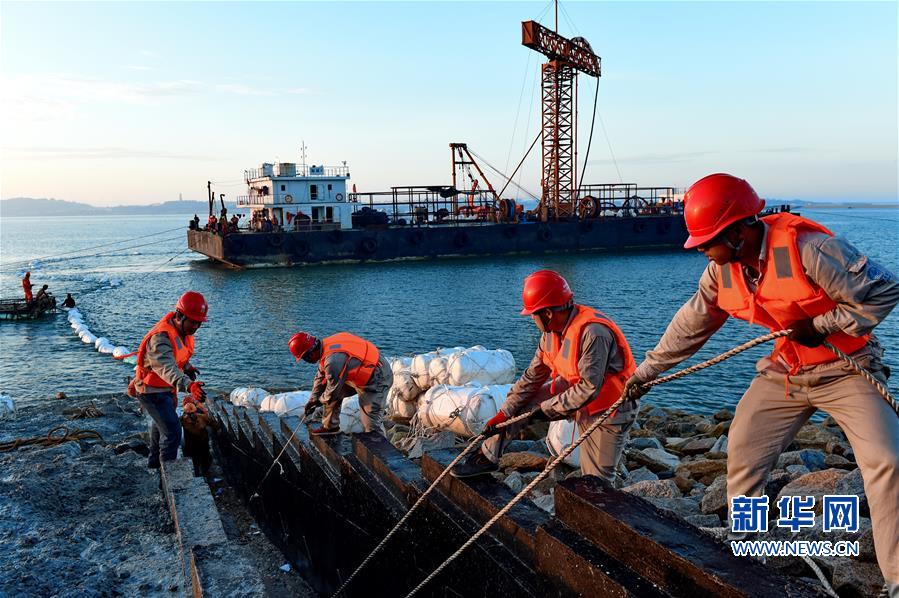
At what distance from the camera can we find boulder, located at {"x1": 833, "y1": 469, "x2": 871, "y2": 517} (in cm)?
461

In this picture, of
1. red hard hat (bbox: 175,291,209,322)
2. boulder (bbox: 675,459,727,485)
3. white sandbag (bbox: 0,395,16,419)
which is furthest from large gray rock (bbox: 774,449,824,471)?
white sandbag (bbox: 0,395,16,419)

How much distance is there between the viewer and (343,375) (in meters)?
6.42

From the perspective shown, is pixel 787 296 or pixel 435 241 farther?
pixel 435 241

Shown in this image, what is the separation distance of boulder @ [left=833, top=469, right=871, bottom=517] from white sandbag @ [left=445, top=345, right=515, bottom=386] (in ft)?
22.0

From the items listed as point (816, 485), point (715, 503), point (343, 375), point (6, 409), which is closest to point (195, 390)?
point (343, 375)

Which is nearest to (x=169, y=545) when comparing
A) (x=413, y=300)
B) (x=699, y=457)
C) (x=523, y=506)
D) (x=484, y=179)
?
(x=523, y=506)

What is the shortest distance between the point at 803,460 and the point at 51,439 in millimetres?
8594

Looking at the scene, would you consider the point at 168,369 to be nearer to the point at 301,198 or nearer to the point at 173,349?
the point at 173,349

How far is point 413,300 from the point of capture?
30.8 metres

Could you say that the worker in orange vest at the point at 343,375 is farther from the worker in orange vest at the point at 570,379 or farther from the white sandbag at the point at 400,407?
the white sandbag at the point at 400,407

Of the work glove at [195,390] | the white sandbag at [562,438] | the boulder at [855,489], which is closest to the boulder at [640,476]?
the white sandbag at [562,438]

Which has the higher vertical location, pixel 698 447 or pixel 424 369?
pixel 424 369

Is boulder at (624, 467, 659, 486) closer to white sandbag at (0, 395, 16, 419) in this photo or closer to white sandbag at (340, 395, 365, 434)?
white sandbag at (340, 395, 365, 434)

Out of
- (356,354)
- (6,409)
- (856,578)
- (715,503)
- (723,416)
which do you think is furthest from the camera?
(723,416)
